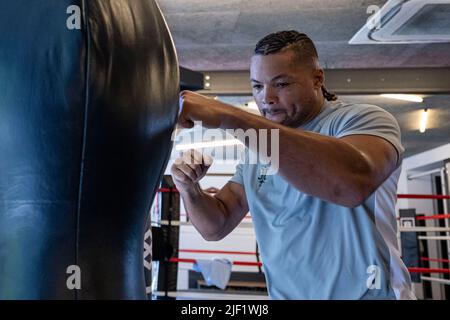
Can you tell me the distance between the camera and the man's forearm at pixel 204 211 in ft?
3.97

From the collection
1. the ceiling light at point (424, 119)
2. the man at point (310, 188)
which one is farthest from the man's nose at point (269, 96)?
the ceiling light at point (424, 119)

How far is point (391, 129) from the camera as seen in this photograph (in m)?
1.00

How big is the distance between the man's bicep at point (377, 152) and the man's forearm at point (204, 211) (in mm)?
432

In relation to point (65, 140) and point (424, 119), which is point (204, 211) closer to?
point (65, 140)

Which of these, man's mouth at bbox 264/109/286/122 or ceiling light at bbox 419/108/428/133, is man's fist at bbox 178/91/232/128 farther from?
ceiling light at bbox 419/108/428/133

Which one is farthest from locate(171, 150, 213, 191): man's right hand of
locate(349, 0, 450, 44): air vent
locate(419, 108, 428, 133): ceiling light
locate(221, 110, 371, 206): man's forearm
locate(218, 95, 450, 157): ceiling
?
locate(419, 108, 428, 133): ceiling light

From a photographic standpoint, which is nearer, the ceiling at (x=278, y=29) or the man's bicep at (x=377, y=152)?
the man's bicep at (x=377, y=152)

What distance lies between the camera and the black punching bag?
0.45 metres

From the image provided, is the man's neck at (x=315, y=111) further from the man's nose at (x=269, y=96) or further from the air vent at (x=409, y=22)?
the air vent at (x=409, y=22)

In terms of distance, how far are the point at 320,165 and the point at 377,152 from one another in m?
0.16

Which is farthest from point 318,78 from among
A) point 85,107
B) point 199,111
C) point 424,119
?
point 424,119

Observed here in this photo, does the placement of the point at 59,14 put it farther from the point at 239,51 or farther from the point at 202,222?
the point at 239,51

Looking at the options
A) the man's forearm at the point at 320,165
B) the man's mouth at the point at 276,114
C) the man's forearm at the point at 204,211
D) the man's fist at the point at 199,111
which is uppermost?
the man's mouth at the point at 276,114

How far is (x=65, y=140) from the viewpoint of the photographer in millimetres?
454
